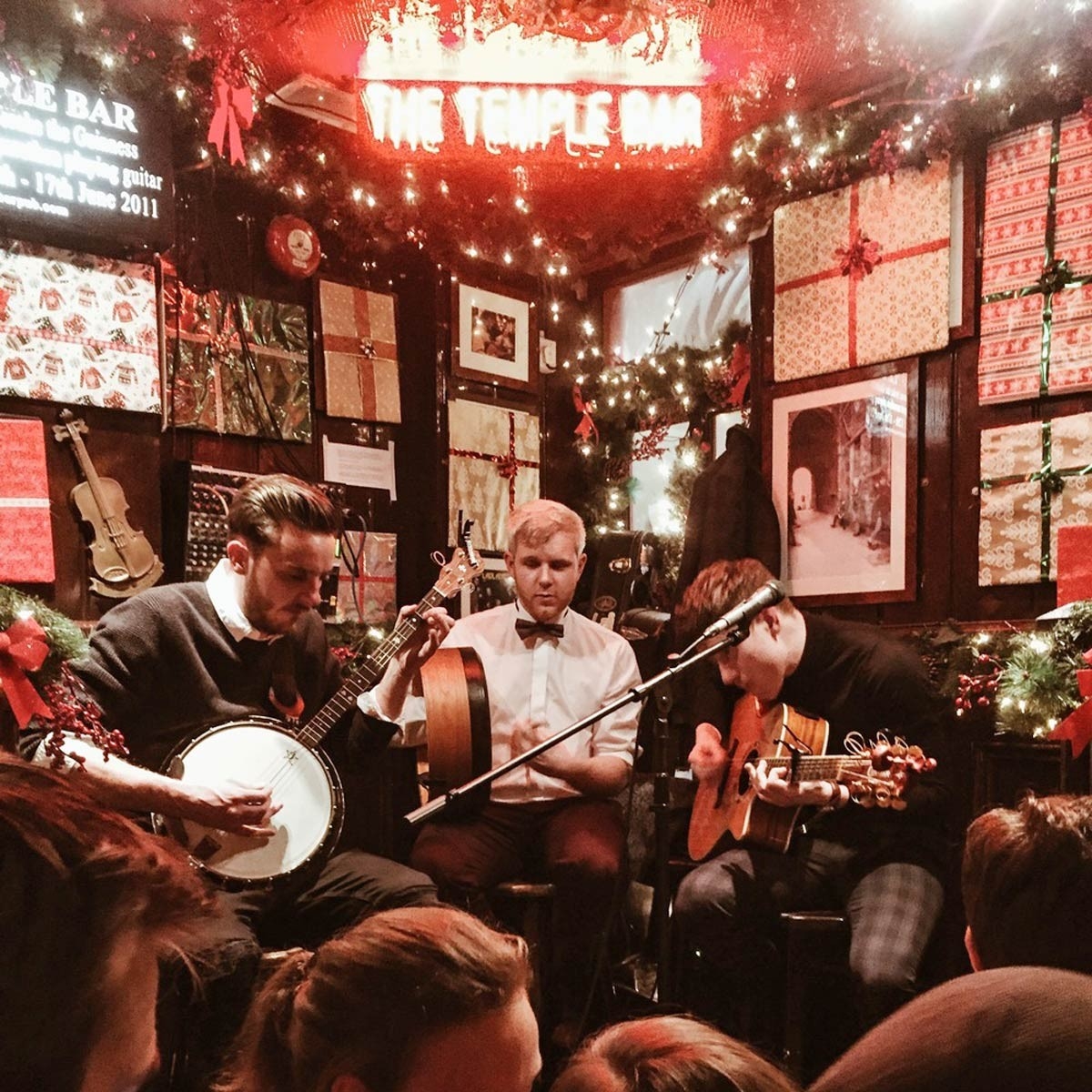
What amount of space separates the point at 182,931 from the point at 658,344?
17.2 feet

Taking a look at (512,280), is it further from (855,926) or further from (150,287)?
(855,926)

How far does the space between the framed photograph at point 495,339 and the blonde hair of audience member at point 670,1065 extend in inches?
183

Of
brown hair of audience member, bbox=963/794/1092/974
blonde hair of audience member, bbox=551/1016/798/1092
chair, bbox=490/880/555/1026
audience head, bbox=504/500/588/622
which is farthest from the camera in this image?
audience head, bbox=504/500/588/622

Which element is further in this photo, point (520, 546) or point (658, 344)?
point (658, 344)

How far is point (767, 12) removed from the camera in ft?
12.9

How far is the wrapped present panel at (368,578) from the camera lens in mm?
5008

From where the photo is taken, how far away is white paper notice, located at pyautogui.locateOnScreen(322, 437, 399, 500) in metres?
5.11

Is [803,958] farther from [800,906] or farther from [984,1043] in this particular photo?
[984,1043]

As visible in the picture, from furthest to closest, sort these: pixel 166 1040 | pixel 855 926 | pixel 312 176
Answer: pixel 312 176
pixel 855 926
pixel 166 1040

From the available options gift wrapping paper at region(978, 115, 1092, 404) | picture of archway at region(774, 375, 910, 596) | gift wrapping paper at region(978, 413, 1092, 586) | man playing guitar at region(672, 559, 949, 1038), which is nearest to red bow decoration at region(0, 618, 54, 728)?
man playing guitar at region(672, 559, 949, 1038)

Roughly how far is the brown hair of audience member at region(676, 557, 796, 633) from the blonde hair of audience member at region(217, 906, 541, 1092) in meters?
1.97

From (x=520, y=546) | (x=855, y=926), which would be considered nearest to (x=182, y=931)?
(x=855, y=926)

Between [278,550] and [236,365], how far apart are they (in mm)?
1975

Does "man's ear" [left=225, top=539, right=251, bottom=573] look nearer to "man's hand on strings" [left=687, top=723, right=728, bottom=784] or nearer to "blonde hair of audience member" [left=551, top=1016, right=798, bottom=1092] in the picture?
"man's hand on strings" [left=687, top=723, right=728, bottom=784]
